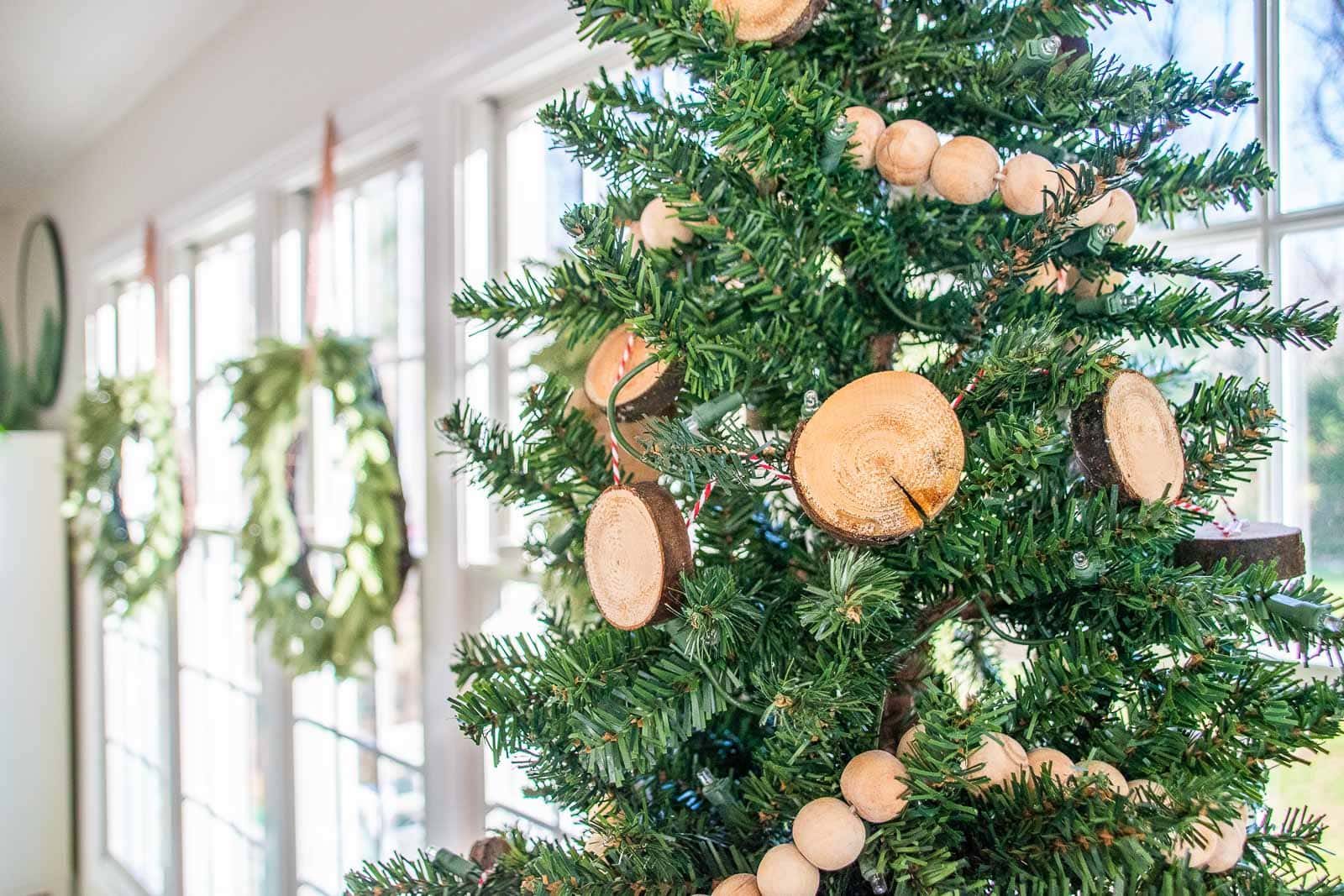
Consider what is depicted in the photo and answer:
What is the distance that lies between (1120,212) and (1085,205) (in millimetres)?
69

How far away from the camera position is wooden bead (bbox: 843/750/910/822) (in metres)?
0.45

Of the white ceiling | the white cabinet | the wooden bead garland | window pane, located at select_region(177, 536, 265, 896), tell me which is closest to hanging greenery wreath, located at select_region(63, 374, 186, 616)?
window pane, located at select_region(177, 536, 265, 896)

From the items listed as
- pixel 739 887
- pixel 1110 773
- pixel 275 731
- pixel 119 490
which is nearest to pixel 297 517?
pixel 275 731

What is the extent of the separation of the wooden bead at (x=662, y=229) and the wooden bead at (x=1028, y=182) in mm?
188

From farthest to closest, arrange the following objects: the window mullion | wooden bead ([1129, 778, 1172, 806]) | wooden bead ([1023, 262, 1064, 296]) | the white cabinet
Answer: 1. the white cabinet
2. the window mullion
3. wooden bead ([1023, 262, 1064, 296])
4. wooden bead ([1129, 778, 1172, 806])

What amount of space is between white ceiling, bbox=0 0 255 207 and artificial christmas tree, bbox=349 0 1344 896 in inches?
74.9

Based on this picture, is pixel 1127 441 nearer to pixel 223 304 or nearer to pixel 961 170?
pixel 961 170

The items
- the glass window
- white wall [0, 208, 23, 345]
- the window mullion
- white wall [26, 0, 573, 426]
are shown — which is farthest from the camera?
white wall [0, 208, 23, 345]

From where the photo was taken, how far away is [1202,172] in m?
0.53

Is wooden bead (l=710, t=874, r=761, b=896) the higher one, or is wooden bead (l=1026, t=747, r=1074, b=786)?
wooden bead (l=1026, t=747, r=1074, b=786)

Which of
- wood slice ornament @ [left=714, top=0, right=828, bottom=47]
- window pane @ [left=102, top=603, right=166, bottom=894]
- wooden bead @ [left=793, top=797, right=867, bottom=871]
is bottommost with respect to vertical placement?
window pane @ [left=102, top=603, right=166, bottom=894]

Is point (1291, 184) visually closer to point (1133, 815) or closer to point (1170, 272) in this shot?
point (1170, 272)

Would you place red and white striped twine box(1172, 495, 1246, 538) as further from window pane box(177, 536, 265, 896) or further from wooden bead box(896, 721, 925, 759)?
window pane box(177, 536, 265, 896)

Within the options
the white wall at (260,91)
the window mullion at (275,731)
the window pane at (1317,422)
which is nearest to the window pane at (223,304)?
the white wall at (260,91)
